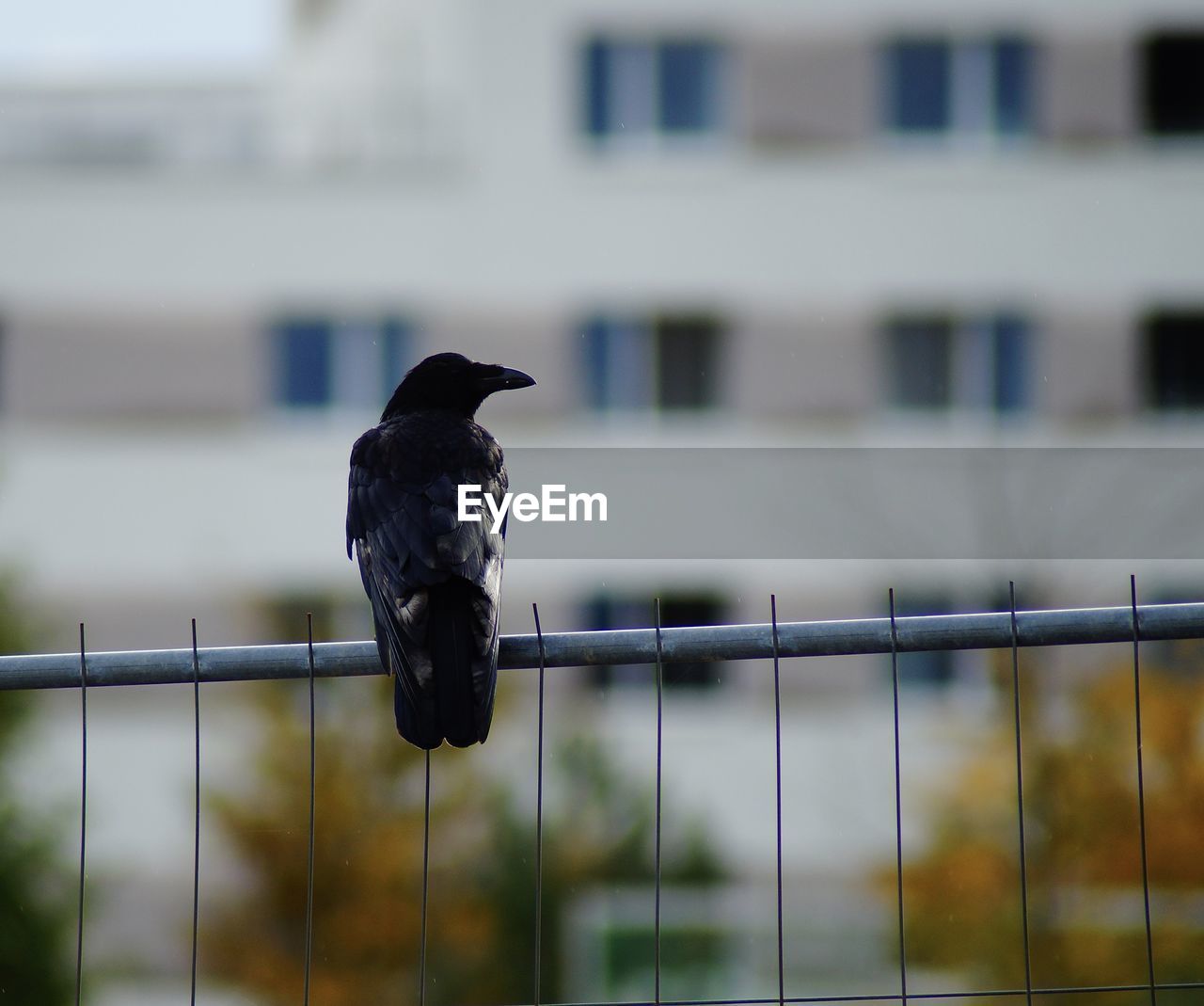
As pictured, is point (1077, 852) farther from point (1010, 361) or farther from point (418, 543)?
point (418, 543)

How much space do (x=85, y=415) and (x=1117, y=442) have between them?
31.1 ft

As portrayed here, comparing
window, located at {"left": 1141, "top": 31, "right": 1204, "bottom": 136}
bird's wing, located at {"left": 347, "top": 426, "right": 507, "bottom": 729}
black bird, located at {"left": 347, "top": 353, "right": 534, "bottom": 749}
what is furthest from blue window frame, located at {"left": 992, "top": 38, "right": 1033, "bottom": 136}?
bird's wing, located at {"left": 347, "top": 426, "right": 507, "bottom": 729}

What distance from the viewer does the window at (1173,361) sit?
16.5 m

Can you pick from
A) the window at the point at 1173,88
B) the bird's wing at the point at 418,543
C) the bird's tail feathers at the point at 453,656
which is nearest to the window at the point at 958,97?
the window at the point at 1173,88

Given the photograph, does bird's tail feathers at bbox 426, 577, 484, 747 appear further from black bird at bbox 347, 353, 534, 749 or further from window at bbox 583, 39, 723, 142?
window at bbox 583, 39, 723, 142

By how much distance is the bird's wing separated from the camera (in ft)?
9.34

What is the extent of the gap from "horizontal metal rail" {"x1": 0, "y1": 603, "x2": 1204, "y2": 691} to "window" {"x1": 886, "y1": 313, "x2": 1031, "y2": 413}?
13.7m

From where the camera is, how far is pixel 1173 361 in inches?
652

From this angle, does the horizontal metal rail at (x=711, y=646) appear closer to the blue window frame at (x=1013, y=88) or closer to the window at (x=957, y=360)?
the window at (x=957, y=360)

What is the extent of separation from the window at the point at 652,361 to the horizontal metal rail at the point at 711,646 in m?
13.4

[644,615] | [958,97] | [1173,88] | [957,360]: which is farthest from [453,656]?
[1173,88]

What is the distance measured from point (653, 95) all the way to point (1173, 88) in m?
5.03

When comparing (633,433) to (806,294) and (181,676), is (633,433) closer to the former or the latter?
(806,294)

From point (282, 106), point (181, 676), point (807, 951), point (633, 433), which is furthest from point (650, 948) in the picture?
point (282, 106)
